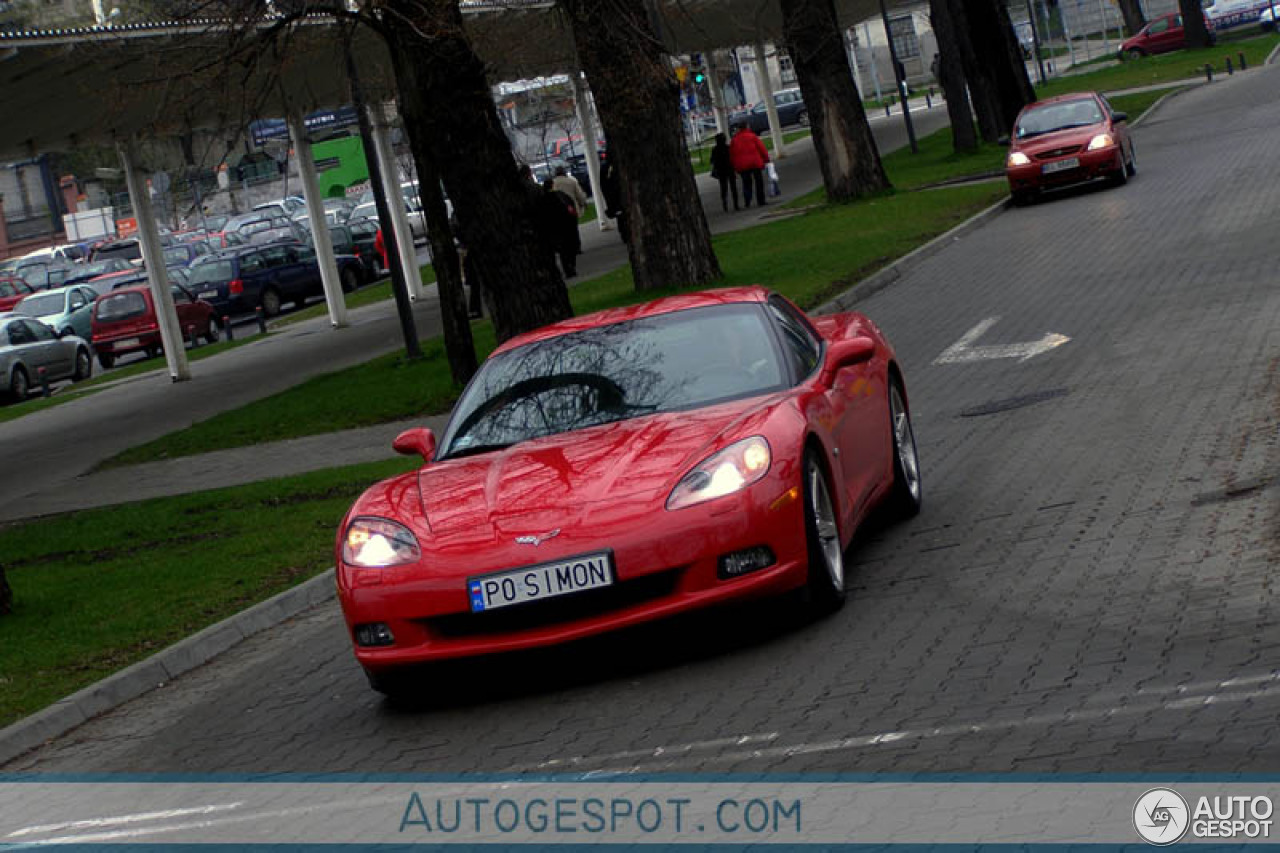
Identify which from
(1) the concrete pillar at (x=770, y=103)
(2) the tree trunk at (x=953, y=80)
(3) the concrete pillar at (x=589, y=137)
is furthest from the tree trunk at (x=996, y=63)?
(1) the concrete pillar at (x=770, y=103)

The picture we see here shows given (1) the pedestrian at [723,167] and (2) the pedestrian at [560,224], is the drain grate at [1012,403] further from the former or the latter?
(1) the pedestrian at [723,167]

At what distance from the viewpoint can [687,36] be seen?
164 ft

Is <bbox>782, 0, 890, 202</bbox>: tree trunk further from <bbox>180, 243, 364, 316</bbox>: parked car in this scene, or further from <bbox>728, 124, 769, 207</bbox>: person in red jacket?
<bbox>180, 243, 364, 316</bbox>: parked car

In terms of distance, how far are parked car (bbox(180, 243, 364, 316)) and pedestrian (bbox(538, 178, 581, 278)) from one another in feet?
43.0

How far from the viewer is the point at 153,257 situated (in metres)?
31.0

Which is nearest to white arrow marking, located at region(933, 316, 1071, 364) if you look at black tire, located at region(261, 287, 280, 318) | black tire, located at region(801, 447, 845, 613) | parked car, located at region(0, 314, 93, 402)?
black tire, located at region(801, 447, 845, 613)

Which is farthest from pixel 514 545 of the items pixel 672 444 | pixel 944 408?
pixel 944 408

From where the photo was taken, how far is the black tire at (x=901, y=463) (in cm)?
995

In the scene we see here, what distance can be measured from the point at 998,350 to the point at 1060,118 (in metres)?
17.3

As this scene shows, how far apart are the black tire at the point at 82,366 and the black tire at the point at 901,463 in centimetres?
3431

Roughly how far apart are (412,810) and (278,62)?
46.4ft

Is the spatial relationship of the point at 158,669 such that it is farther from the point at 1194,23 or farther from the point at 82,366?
the point at 1194,23

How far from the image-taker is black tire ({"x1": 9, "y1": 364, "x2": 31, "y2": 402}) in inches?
1545

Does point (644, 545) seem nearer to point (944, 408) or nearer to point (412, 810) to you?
point (412, 810)
